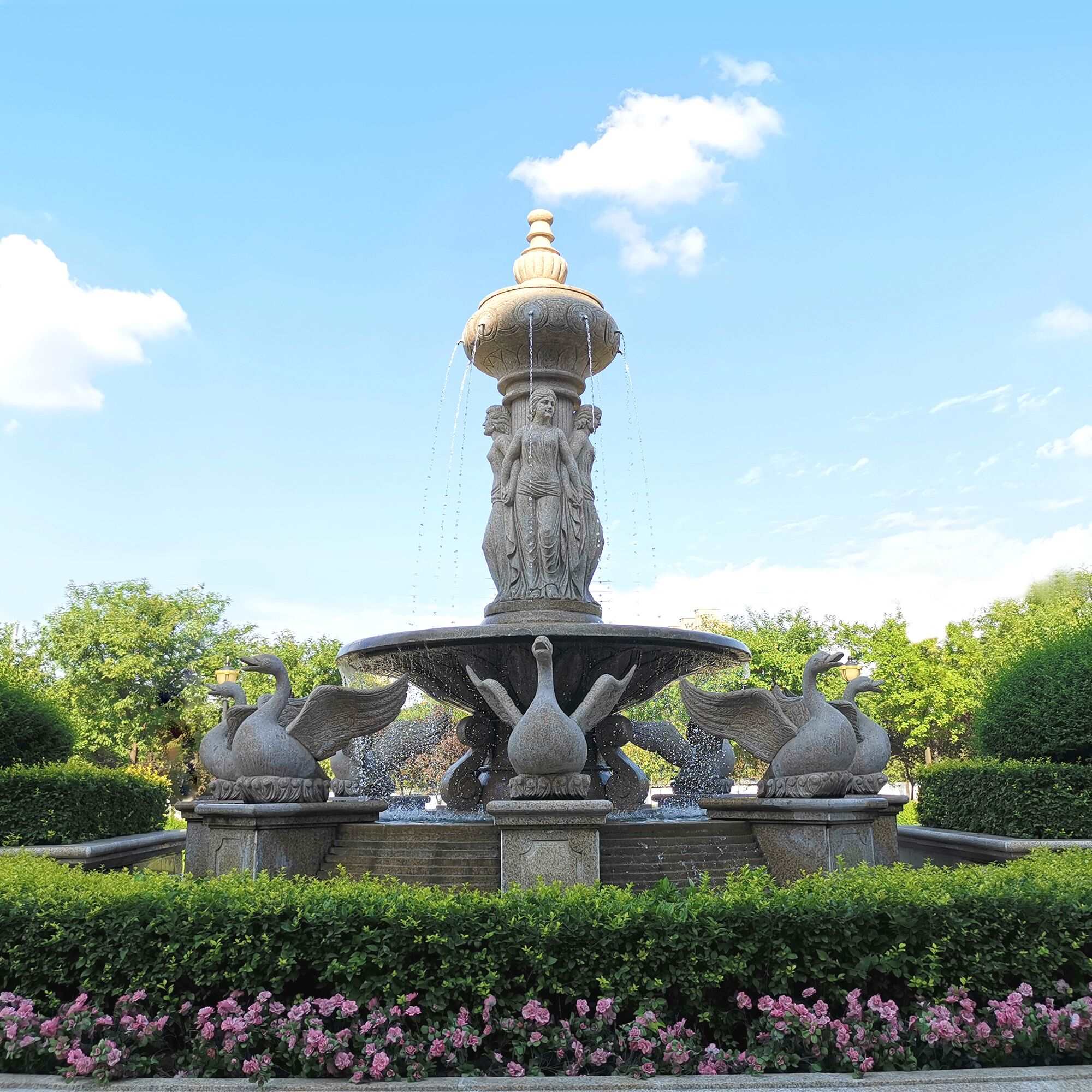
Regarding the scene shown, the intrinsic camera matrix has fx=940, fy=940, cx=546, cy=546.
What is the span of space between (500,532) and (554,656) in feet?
9.00

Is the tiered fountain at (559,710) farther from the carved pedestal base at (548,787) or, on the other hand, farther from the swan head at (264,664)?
the swan head at (264,664)

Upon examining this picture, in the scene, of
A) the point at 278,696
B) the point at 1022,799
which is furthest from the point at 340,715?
the point at 1022,799

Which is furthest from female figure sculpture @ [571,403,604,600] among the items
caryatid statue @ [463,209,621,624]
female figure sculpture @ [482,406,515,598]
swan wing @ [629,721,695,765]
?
swan wing @ [629,721,695,765]

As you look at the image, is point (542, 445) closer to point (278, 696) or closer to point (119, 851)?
point (278, 696)

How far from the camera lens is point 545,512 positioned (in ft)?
39.3

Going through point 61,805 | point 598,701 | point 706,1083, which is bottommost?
point 706,1083

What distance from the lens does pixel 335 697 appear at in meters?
8.24

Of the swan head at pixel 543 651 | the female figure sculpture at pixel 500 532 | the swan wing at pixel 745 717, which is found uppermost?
the female figure sculpture at pixel 500 532

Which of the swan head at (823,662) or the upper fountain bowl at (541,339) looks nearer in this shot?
the swan head at (823,662)

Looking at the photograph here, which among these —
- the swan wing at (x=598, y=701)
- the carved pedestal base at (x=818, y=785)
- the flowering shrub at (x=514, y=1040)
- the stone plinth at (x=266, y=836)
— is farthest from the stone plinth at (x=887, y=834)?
the stone plinth at (x=266, y=836)

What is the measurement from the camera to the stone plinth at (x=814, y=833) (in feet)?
25.4

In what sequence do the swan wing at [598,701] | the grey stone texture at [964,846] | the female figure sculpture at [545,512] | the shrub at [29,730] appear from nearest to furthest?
the swan wing at [598,701] → the grey stone texture at [964,846] → the shrub at [29,730] → the female figure sculpture at [545,512]

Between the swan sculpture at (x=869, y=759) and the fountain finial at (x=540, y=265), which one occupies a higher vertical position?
the fountain finial at (x=540, y=265)

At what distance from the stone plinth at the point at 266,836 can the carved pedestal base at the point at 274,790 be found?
0.10 meters
